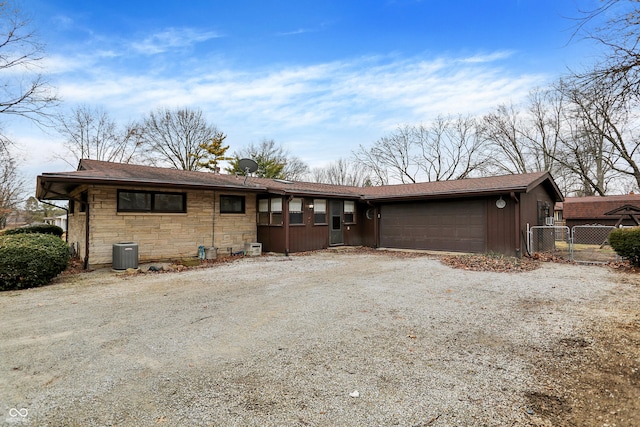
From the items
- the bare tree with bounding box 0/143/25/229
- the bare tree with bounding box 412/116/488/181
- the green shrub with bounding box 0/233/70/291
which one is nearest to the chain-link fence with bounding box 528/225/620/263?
the bare tree with bounding box 412/116/488/181

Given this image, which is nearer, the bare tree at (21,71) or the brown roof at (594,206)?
the bare tree at (21,71)

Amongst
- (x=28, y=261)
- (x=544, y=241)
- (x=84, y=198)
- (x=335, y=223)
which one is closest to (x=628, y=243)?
(x=544, y=241)

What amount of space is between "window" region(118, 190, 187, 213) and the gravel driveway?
3166mm

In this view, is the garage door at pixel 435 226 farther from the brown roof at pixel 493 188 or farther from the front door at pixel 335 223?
the front door at pixel 335 223

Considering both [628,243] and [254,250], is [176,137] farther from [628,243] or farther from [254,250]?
[628,243]

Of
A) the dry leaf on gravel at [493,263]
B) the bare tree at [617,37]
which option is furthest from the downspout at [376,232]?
the bare tree at [617,37]

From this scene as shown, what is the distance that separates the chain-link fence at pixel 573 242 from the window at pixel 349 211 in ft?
22.8

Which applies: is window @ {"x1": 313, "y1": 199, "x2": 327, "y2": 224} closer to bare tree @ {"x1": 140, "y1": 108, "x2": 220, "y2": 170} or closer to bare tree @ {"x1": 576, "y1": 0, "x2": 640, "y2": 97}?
bare tree @ {"x1": 576, "y1": 0, "x2": 640, "y2": 97}

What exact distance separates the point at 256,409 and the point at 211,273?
648cm

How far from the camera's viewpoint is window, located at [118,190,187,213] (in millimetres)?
9391

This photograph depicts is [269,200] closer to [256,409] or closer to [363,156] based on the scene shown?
[256,409]

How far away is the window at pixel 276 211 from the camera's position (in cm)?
1208

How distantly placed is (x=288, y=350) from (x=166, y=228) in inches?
318

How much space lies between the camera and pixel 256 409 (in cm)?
233
